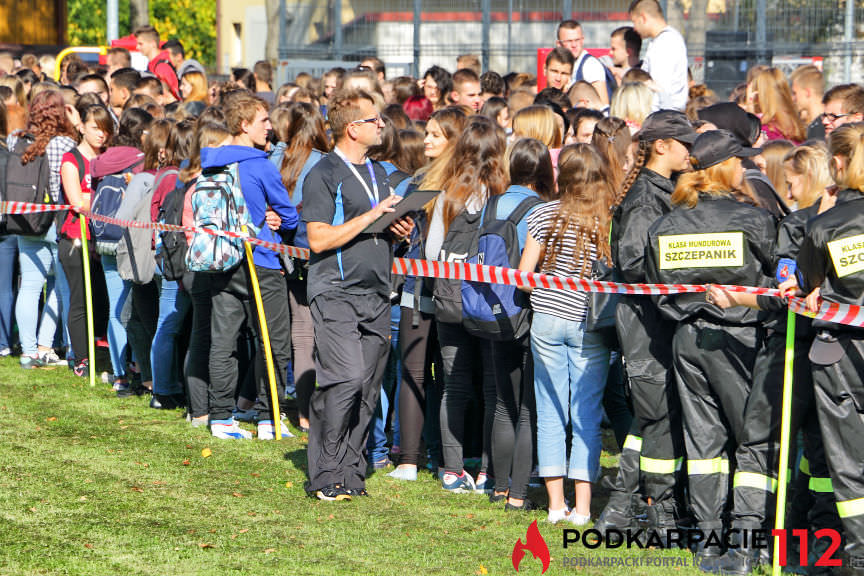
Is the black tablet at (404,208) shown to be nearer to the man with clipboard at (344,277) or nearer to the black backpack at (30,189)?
the man with clipboard at (344,277)

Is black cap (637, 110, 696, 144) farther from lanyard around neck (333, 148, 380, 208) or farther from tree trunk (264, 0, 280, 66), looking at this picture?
tree trunk (264, 0, 280, 66)

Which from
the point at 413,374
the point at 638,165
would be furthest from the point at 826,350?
the point at 413,374

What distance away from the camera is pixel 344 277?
277 inches

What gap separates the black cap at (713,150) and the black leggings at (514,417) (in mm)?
1616

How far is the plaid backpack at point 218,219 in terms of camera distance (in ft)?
27.0

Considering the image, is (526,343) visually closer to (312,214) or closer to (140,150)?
(312,214)

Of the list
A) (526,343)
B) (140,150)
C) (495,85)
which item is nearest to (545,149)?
(526,343)

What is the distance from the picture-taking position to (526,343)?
707 cm

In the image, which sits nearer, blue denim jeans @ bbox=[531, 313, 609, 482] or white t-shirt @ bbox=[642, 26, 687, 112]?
blue denim jeans @ bbox=[531, 313, 609, 482]

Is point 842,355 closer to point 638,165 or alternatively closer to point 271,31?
point 638,165

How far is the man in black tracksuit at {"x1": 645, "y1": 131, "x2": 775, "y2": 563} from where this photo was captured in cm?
582

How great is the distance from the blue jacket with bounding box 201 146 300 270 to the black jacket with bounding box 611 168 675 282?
2862mm

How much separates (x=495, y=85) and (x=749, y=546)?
309 inches

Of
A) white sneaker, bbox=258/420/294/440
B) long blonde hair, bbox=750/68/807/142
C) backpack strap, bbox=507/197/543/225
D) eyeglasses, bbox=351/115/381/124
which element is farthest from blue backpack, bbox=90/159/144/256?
long blonde hair, bbox=750/68/807/142
